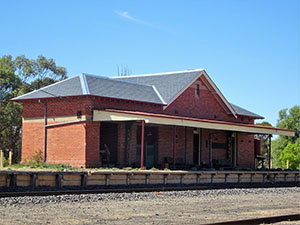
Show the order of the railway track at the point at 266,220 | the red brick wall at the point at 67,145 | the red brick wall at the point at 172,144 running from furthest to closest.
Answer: the red brick wall at the point at 172,144
the red brick wall at the point at 67,145
the railway track at the point at 266,220

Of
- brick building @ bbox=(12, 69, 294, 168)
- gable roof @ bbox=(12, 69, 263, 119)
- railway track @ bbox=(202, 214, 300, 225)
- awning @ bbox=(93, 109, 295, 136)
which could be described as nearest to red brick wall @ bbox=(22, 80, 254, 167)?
brick building @ bbox=(12, 69, 294, 168)

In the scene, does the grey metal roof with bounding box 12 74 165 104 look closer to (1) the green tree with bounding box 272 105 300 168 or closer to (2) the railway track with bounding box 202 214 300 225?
(2) the railway track with bounding box 202 214 300 225

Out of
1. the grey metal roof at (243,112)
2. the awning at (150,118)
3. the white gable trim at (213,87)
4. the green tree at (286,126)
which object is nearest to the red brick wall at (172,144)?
the white gable trim at (213,87)

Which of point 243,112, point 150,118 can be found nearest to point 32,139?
point 150,118

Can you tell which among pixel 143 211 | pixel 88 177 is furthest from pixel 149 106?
pixel 143 211

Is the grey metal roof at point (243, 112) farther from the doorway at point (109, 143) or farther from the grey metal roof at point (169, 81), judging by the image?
the doorway at point (109, 143)

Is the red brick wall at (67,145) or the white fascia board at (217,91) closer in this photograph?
the red brick wall at (67,145)

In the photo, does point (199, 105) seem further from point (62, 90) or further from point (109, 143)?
point (62, 90)

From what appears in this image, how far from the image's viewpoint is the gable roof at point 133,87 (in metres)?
31.0

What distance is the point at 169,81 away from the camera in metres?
37.0

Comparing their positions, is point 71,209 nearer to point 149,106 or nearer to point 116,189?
point 116,189

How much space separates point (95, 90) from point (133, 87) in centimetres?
435

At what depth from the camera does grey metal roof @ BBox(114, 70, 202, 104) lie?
1372 inches

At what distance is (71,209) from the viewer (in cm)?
1426
